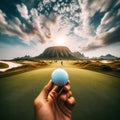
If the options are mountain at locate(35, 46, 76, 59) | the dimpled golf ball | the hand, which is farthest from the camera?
mountain at locate(35, 46, 76, 59)

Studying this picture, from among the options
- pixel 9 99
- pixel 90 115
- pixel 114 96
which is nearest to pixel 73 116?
pixel 90 115

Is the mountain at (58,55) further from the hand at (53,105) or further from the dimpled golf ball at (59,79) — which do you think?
the hand at (53,105)

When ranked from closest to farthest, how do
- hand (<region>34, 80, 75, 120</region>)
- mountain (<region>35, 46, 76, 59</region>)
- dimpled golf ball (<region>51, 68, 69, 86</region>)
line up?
hand (<region>34, 80, 75, 120</region>)
dimpled golf ball (<region>51, 68, 69, 86</region>)
mountain (<region>35, 46, 76, 59</region>)

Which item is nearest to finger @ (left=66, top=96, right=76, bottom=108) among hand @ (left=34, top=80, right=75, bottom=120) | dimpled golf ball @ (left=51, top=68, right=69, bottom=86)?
hand @ (left=34, top=80, right=75, bottom=120)

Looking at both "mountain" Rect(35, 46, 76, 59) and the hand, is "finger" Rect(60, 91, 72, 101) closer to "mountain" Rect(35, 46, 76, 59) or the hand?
the hand

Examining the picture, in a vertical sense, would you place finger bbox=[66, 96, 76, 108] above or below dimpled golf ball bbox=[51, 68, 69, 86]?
below

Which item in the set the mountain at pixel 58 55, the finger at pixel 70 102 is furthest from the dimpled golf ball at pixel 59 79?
the mountain at pixel 58 55

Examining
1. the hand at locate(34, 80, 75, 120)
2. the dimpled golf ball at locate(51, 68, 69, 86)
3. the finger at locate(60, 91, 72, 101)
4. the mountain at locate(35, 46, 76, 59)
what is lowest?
the hand at locate(34, 80, 75, 120)

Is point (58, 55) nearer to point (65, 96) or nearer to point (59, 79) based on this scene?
point (59, 79)
